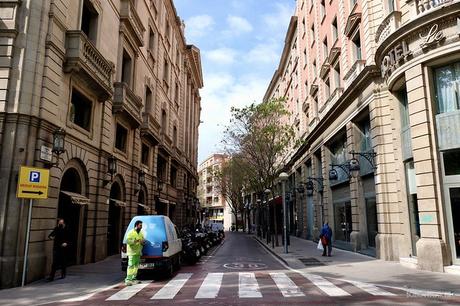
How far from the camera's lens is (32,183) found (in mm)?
10531

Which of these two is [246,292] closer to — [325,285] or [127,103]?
[325,285]

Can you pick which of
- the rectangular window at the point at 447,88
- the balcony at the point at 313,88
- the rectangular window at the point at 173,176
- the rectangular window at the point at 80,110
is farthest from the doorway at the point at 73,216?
the rectangular window at the point at 173,176

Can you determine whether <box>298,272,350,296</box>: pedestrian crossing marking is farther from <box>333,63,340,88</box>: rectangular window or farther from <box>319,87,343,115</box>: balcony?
<box>333,63,340,88</box>: rectangular window

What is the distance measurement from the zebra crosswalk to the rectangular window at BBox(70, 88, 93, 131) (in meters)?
7.90

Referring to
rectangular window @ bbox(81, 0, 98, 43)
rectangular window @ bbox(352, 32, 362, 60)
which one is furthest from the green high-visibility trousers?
rectangular window @ bbox(352, 32, 362, 60)

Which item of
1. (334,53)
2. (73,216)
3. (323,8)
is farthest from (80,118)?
(323,8)

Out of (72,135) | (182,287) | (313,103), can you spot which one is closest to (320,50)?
(313,103)

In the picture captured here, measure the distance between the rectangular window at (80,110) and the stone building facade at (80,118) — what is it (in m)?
0.04

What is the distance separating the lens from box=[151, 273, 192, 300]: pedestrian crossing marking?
28.4ft

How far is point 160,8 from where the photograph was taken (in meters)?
30.1

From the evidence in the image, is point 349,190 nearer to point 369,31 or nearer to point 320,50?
point 369,31

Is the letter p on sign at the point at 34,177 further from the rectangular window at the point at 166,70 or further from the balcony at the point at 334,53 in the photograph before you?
the rectangular window at the point at 166,70

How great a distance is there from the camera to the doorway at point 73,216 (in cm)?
1463

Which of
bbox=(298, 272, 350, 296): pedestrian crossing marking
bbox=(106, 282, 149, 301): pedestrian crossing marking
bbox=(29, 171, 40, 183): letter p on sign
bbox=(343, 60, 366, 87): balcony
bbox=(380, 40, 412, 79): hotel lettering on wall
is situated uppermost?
bbox=(343, 60, 366, 87): balcony
